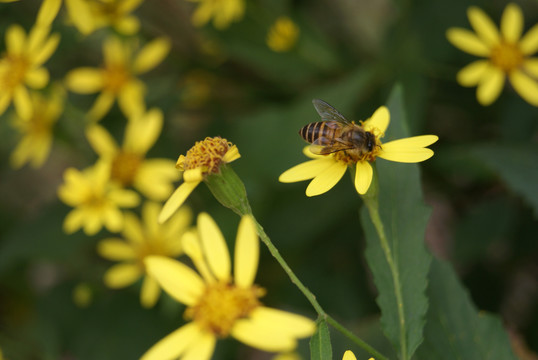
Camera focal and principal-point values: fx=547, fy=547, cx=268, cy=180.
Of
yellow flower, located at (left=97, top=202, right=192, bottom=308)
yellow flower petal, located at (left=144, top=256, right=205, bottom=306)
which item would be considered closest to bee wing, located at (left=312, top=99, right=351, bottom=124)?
yellow flower petal, located at (left=144, top=256, right=205, bottom=306)

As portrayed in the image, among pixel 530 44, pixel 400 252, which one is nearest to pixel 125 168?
pixel 400 252

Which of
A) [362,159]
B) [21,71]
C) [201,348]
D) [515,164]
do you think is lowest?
[201,348]

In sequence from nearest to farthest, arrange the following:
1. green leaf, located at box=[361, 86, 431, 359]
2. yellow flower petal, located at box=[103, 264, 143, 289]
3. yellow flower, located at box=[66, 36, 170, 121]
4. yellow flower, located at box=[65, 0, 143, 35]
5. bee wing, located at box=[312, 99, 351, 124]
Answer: green leaf, located at box=[361, 86, 431, 359] → bee wing, located at box=[312, 99, 351, 124] → yellow flower, located at box=[65, 0, 143, 35] → yellow flower petal, located at box=[103, 264, 143, 289] → yellow flower, located at box=[66, 36, 170, 121]

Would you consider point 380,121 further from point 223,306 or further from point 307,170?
point 223,306

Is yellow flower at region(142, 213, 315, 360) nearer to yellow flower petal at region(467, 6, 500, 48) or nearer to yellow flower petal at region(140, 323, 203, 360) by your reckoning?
yellow flower petal at region(140, 323, 203, 360)

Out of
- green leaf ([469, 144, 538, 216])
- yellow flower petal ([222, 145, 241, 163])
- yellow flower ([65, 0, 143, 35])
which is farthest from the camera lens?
yellow flower ([65, 0, 143, 35])

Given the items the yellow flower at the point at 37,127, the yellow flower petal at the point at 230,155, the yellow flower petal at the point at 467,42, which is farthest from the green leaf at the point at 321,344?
the yellow flower at the point at 37,127

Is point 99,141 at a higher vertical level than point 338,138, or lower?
higher

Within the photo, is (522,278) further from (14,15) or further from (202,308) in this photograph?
(14,15)

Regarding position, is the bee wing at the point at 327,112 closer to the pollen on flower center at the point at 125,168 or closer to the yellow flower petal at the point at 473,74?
the yellow flower petal at the point at 473,74
